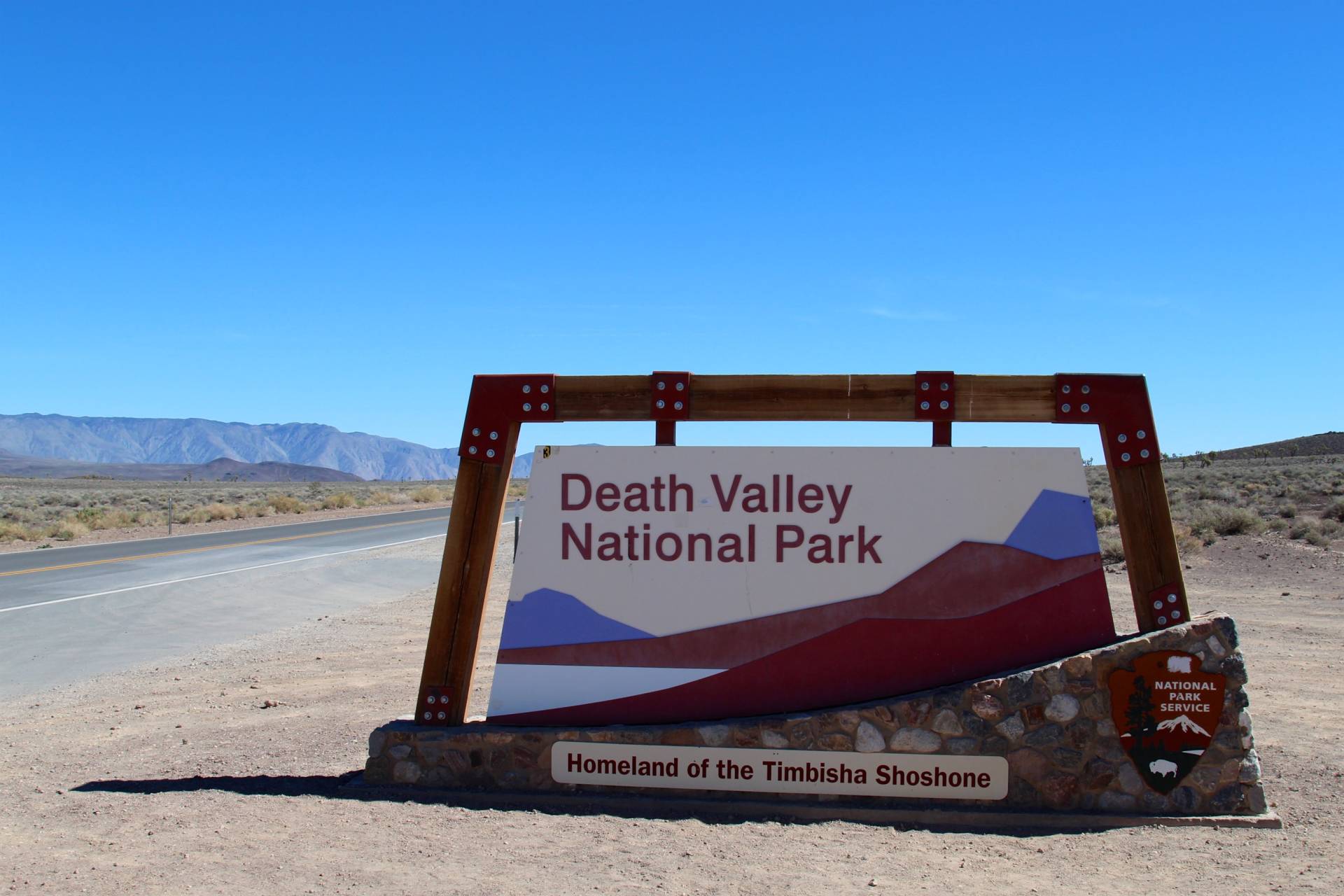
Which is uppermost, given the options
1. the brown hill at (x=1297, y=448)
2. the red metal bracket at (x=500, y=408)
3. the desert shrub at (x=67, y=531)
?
the red metal bracket at (x=500, y=408)

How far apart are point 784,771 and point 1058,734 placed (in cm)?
136

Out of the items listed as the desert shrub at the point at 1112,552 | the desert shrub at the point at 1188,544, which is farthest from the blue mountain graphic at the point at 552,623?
the desert shrub at the point at 1188,544

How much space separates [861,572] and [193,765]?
407 cm

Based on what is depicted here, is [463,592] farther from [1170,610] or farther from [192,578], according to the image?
[192,578]

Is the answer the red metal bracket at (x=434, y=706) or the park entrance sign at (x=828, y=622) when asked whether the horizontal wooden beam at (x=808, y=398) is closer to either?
the park entrance sign at (x=828, y=622)

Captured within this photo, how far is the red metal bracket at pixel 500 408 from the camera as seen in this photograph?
5.95 meters

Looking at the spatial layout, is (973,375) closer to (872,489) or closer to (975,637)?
(872,489)

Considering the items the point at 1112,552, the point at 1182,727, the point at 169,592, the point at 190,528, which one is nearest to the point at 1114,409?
the point at 1182,727

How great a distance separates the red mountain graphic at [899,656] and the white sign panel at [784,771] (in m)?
0.22

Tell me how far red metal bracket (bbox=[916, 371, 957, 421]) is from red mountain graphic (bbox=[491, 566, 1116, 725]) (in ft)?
2.81

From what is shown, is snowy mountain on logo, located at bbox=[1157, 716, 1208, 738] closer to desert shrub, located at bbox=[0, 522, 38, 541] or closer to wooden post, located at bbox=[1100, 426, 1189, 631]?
wooden post, located at bbox=[1100, 426, 1189, 631]

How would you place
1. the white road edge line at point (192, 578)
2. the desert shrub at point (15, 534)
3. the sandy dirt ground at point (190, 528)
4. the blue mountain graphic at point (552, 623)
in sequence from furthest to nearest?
the desert shrub at point (15, 534), the sandy dirt ground at point (190, 528), the white road edge line at point (192, 578), the blue mountain graphic at point (552, 623)

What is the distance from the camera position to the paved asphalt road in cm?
1173

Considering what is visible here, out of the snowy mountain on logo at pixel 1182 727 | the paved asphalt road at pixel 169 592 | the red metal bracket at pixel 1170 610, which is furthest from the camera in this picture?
the paved asphalt road at pixel 169 592
